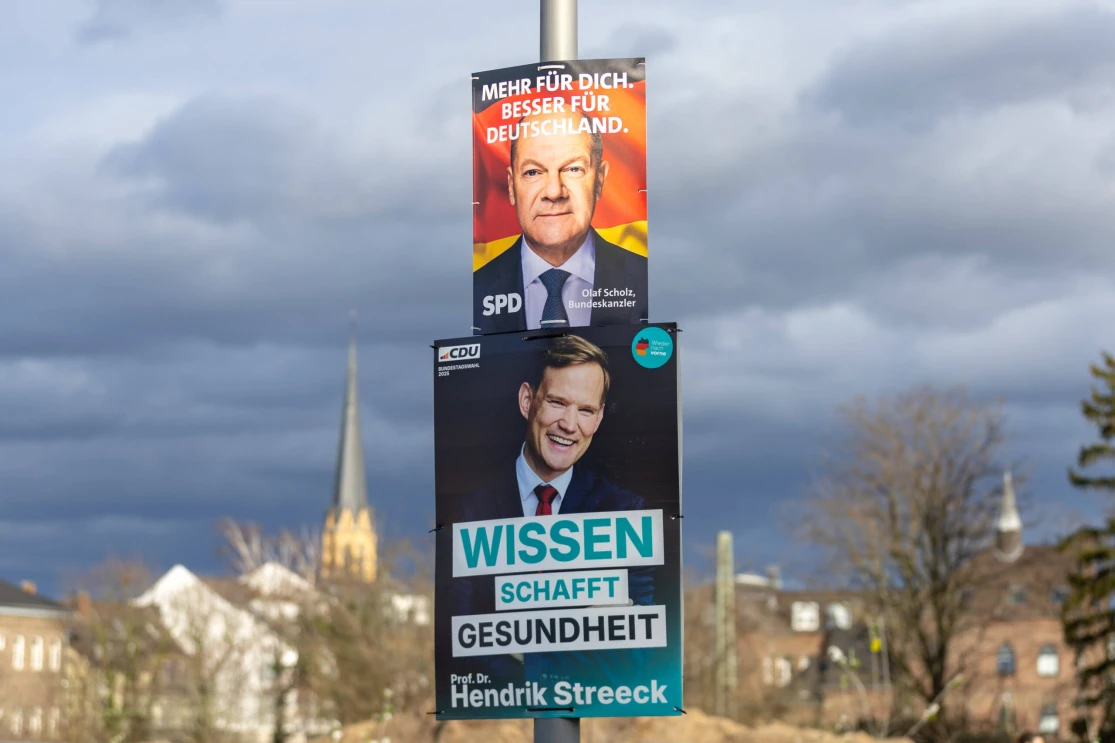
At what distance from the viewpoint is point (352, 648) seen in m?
51.6

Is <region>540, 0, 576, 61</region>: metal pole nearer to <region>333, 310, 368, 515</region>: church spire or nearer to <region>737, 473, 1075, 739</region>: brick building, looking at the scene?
<region>737, 473, 1075, 739</region>: brick building

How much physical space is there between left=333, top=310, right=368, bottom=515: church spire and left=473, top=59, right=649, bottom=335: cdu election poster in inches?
5687

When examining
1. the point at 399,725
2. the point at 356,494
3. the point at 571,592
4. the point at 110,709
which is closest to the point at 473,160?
the point at 571,592

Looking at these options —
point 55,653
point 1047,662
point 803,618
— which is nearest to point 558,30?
point 55,653

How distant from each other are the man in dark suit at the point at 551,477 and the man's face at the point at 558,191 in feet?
1.98

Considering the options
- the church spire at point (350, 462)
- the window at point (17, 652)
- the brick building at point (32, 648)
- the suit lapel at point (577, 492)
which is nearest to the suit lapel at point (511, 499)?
the suit lapel at point (577, 492)

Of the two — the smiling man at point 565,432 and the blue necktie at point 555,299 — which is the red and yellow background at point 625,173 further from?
the smiling man at point 565,432

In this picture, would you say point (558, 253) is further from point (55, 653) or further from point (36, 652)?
point (55, 653)

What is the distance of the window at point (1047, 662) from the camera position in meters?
89.4

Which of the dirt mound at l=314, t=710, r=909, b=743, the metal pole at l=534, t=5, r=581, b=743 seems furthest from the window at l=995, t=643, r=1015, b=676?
the metal pole at l=534, t=5, r=581, b=743

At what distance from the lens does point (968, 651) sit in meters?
50.2

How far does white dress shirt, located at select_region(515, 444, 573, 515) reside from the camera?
8406 millimetres

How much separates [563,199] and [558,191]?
0.06 metres

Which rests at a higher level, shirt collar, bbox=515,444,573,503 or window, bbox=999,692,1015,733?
shirt collar, bbox=515,444,573,503
